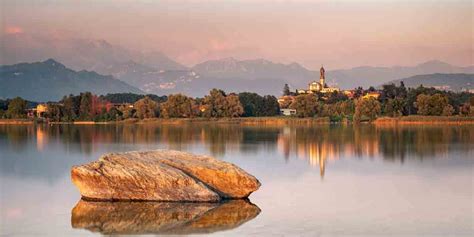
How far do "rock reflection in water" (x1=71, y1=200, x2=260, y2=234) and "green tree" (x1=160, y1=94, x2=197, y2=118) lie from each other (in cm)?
10241

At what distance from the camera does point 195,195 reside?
20.5 meters

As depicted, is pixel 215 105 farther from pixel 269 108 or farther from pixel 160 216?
pixel 160 216

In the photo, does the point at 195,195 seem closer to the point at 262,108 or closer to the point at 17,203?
the point at 17,203

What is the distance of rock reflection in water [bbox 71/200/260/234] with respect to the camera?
1722 cm

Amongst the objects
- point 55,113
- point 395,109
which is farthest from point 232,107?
point 55,113

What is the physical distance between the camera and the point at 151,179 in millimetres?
20438

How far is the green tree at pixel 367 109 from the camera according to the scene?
11295 centimetres

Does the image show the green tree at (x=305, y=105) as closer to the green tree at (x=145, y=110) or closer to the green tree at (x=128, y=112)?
the green tree at (x=145, y=110)

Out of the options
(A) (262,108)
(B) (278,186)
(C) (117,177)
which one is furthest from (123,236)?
(A) (262,108)

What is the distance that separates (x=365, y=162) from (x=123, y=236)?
21006mm

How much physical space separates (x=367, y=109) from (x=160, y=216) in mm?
96627

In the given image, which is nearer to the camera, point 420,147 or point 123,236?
point 123,236

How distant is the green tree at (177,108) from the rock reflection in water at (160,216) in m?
102

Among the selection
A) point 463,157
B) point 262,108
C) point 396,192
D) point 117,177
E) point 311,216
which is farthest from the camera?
point 262,108
